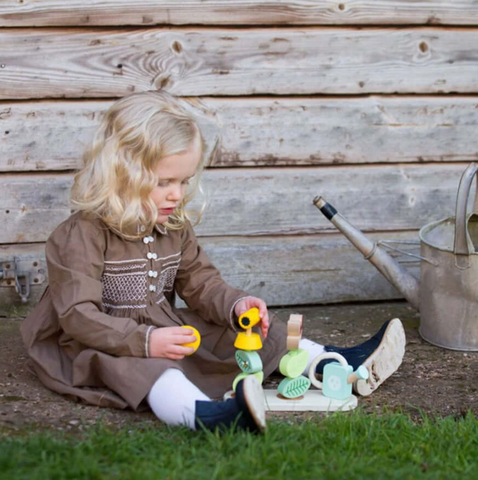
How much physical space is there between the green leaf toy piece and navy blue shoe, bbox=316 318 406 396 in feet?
0.84

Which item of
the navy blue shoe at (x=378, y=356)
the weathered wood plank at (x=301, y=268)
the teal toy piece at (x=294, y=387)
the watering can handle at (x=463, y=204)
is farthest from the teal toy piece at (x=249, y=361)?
the weathered wood plank at (x=301, y=268)

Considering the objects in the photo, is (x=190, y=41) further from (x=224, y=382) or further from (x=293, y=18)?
(x=224, y=382)

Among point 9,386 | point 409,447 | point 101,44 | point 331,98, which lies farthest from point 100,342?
point 331,98

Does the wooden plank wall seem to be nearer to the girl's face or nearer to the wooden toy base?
the girl's face

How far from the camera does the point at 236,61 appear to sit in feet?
11.4

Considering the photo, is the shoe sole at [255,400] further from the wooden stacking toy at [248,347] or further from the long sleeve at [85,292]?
the long sleeve at [85,292]

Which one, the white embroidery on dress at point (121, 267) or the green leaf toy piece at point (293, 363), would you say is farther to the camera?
the white embroidery on dress at point (121, 267)

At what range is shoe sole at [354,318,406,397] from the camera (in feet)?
8.89

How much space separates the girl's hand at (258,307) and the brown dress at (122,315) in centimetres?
5

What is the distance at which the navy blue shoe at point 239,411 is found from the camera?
219 cm

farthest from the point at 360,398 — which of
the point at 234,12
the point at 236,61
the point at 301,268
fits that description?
the point at 234,12

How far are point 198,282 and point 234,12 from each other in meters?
1.24

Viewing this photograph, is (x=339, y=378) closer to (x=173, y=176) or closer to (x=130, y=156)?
(x=173, y=176)

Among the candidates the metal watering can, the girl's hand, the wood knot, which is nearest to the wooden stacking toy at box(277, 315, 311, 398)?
the girl's hand
